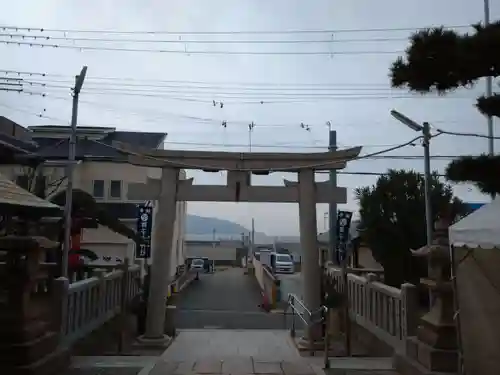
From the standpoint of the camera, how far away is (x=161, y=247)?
11.7 m

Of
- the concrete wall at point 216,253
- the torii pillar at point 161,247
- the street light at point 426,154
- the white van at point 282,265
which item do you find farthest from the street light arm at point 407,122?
the concrete wall at point 216,253

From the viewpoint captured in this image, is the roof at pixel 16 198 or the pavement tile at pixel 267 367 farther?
the pavement tile at pixel 267 367

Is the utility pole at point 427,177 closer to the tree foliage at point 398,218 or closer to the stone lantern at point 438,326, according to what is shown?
the tree foliage at point 398,218

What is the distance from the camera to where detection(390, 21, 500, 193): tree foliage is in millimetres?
5270

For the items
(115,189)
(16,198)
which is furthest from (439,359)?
(115,189)

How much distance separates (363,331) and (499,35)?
8.09 meters

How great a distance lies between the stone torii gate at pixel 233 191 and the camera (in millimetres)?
11523

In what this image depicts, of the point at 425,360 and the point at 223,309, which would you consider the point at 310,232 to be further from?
the point at 223,309

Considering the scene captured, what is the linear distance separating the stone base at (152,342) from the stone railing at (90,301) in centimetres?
87

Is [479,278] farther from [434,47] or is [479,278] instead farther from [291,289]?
[291,289]

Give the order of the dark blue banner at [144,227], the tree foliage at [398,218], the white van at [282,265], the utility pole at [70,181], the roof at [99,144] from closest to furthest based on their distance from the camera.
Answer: the utility pole at [70,181], the tree foliage at [398,218], the dark blue banner at [144,227], the roof at [99,144], the white van at [282,265]

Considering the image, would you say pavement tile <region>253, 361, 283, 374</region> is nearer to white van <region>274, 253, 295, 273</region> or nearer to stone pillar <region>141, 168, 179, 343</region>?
stone pillar <region>141, 168, 179, 343</region>

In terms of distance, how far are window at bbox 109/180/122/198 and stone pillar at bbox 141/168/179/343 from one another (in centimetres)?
1448

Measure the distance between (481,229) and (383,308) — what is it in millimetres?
4698
